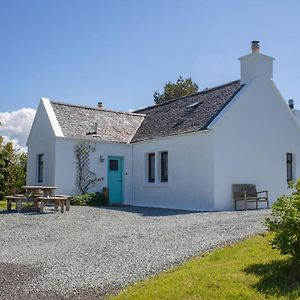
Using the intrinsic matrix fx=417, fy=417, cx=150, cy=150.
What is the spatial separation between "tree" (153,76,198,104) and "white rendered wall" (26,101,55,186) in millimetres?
20462

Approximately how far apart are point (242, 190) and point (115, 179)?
7273 mm

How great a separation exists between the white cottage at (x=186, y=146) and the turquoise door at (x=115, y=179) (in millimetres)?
53

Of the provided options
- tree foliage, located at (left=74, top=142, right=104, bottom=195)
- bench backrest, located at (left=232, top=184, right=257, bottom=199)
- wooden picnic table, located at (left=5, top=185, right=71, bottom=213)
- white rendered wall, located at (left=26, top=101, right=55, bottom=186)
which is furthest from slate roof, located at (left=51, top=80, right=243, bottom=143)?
wooden picnic table, located at (left=5, top=185, right=71, bottom=213)

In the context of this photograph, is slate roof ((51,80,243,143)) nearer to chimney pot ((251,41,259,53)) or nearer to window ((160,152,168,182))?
window ((160,152,168,182))

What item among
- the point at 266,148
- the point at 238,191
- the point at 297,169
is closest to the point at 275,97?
the point at 266,148

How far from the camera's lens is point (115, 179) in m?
22.0

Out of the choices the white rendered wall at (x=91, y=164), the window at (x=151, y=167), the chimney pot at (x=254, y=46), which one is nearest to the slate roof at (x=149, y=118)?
the white rendered wall at (x=91, y=164)

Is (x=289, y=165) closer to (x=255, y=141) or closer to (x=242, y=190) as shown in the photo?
(x=255, y=141)

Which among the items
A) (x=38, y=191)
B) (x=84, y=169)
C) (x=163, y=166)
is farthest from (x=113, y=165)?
(x=38, y=191)

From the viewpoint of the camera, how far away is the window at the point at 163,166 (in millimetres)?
19891

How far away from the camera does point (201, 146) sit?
57.6ft

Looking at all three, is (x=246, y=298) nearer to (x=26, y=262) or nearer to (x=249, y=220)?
(x=26, y=262)

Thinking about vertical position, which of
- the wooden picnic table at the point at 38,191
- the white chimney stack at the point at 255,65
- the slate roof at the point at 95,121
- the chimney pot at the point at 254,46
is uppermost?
the chimney pot at the point at 254,46

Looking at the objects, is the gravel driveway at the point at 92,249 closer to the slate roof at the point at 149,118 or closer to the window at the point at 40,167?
the slate roof at the point at 149,118
